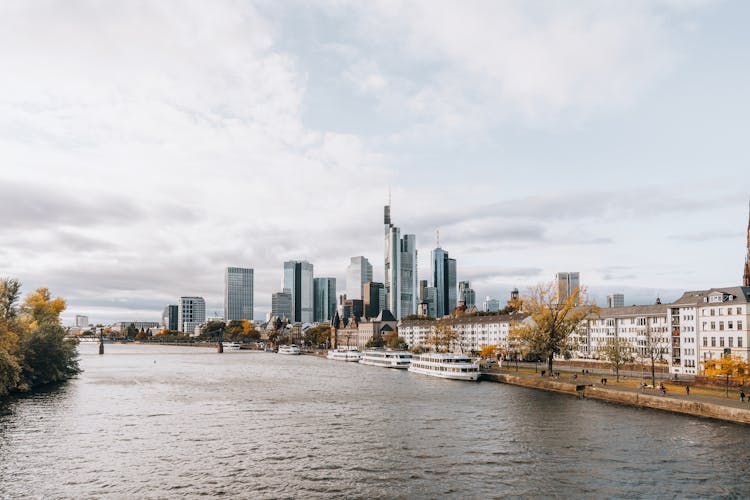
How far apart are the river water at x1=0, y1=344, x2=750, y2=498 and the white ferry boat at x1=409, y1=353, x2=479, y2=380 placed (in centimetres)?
3542

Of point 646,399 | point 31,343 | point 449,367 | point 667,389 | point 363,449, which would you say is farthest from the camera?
point 449,367

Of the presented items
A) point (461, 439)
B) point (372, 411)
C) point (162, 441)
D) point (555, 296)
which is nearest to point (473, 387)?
point (555, 296)

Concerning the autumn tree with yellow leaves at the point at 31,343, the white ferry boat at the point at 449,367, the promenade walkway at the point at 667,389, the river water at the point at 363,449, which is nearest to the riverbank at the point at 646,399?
the promenade walkway at the point at 667,389

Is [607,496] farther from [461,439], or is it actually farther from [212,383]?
[212,383]

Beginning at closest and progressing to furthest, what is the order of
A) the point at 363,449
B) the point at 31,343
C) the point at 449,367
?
the point at 363,449 → the point at 31,343 → the point at 449,367

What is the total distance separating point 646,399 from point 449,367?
2403 inches

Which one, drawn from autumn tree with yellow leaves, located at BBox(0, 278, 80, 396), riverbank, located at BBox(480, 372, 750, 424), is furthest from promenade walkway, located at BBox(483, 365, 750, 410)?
autumn tree with yellow leaves, located at BBox(0, 278, 80, 396)

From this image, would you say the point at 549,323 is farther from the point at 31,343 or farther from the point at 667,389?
the point at 31,343

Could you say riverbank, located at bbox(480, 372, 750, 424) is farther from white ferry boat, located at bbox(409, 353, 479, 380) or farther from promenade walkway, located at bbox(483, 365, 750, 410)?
white ferry boat, located at bbox(409, 353, 479, 380)

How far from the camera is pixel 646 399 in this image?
267ft

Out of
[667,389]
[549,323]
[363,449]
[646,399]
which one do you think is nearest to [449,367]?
[549,323]

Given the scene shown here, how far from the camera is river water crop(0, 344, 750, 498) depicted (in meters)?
45.4

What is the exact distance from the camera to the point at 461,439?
62.7m

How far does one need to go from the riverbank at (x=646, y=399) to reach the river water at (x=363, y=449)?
2.20 meters
